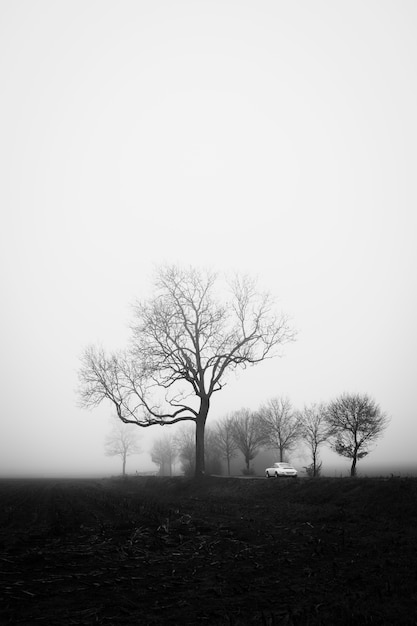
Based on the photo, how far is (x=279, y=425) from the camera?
184 feet

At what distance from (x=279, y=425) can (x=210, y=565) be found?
50361 millimetres

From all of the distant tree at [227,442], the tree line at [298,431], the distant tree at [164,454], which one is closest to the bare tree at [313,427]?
the tree line at [298,431]

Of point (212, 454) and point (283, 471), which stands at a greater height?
point (283, 471)

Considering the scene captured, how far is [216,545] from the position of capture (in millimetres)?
9523

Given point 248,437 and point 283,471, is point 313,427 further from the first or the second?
point 283,471

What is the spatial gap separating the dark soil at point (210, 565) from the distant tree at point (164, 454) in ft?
244

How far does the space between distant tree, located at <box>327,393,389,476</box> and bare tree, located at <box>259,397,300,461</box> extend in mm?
11515

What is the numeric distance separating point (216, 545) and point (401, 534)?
5.31 m

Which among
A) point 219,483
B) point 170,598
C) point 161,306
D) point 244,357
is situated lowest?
point 219,483

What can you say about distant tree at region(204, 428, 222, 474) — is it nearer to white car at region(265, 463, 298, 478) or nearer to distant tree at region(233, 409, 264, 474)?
distant tree at region(233, 409, 264, 474)

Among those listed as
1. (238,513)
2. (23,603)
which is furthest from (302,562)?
(238,513)

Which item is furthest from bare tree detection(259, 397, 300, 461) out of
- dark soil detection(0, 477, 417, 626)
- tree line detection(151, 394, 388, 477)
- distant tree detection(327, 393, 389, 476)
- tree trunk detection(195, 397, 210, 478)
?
dark soil detection(0, 477, 417, 626)

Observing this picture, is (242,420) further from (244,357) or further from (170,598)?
(170,598)

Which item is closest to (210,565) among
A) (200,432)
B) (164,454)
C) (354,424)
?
(200,432)
